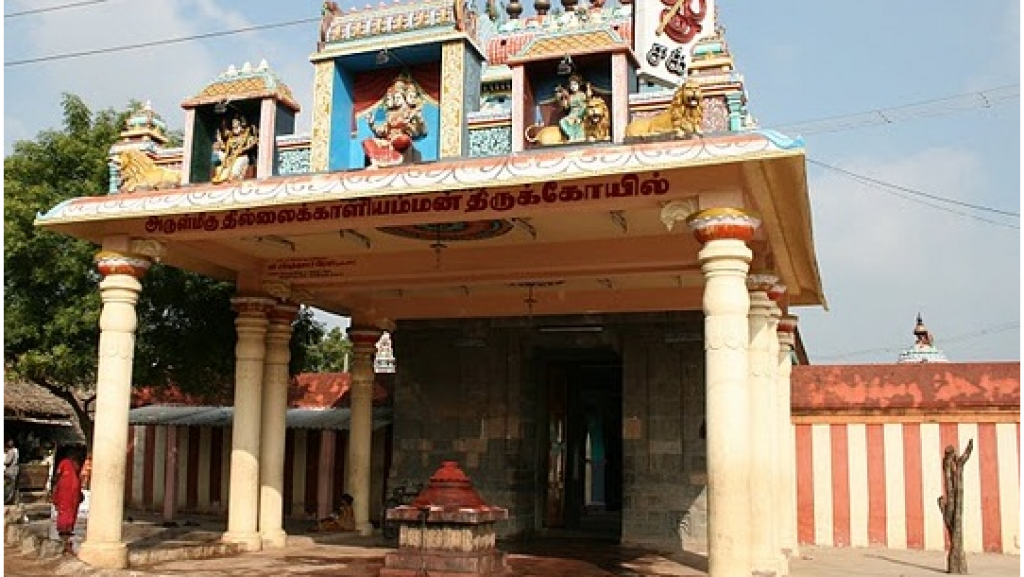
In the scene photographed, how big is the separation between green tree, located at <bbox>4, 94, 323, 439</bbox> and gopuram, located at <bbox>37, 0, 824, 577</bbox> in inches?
109

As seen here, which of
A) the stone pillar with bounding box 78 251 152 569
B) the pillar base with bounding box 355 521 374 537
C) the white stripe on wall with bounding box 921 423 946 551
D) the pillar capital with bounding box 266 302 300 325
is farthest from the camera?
the pillar base with bounding box 355 521 374 537

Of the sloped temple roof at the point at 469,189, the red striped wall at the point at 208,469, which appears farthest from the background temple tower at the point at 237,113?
the red striped wall at the point at 208,469

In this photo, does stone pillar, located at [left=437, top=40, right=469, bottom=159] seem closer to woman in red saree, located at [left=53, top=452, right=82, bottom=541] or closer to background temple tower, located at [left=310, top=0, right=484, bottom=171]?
background temple tower, located at [left=310, top=0, right=484, bottom=171]

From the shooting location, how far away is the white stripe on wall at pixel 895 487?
16969 mm

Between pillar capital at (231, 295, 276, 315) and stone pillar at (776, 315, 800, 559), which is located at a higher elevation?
pillar capital at (231, 295, 276, 315)

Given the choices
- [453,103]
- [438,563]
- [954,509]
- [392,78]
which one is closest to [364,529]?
[438,563]

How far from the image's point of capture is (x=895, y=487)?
17.1 m

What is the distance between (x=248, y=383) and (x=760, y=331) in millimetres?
7352

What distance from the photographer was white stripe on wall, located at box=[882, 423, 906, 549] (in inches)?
668

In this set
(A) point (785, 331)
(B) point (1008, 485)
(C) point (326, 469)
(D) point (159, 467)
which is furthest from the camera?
(D) point (159, 467)

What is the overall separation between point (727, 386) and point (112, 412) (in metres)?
7.40

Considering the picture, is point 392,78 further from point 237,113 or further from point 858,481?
point 858,481

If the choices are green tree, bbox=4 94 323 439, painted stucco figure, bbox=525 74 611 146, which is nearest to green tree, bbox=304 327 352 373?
green tree, bbox=4 94 323 439

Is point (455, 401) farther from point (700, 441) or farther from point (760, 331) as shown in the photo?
point (760, 331)
